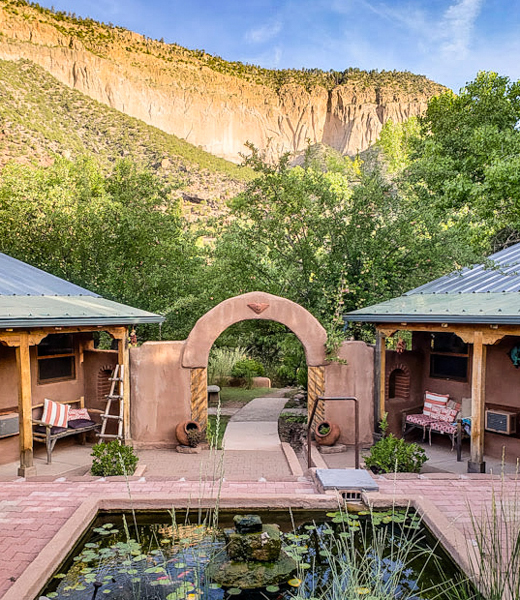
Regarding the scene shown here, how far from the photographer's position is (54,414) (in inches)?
321

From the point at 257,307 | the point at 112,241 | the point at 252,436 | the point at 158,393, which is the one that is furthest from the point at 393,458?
the point at 112,241

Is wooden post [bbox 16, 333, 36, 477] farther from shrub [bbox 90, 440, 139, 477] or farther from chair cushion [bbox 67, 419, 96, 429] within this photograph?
chair cushion [bbox 67, 419, 96, 429]

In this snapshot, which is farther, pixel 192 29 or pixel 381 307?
pixel 192 29

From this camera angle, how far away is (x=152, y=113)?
173 ft

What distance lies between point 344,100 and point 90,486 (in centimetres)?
6905

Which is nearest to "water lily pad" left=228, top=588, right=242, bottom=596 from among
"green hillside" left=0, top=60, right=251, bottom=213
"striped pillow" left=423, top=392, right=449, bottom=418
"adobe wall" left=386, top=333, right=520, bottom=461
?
"adobe wall" left=386, top=333, right=520, bottom=461

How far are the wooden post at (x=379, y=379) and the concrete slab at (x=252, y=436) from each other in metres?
1.93

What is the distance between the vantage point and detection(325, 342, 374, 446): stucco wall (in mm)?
9047

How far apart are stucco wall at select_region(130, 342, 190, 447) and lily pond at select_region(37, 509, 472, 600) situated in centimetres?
380

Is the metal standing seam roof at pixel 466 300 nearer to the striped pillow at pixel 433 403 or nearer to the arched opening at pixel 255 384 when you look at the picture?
the striped pillow at pixel 433 403

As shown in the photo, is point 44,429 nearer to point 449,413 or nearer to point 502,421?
point 449,413

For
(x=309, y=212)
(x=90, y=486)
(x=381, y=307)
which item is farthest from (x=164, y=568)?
(x=309, y=212)

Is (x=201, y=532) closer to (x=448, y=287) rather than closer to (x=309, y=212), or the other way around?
(x=448, y=287)

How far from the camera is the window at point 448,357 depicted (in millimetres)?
8909
